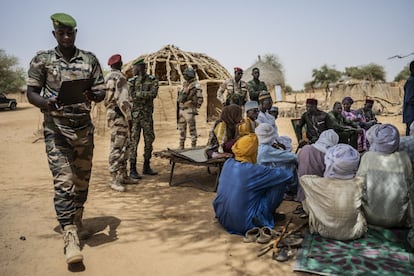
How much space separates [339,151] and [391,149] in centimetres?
60

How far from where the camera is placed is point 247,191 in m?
3.68

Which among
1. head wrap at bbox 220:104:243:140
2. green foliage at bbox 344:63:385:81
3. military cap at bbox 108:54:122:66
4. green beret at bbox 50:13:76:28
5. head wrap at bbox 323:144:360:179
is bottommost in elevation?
head wrap at bbox 323:144:360:179

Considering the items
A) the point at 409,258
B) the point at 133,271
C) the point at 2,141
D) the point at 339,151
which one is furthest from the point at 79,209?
the point at 2,141

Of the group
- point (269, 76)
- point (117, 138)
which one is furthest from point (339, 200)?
point (269, 76)

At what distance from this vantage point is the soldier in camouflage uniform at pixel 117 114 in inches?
201

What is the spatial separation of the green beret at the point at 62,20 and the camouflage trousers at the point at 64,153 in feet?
2.59

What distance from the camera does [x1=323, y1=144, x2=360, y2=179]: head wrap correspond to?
3.36m

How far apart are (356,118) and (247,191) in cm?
464

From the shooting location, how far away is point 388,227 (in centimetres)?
354

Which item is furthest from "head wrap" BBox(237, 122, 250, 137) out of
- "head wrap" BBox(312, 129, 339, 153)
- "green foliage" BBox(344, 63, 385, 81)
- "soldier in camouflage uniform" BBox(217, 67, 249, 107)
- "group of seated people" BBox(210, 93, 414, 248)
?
"green foliage" BBox(344, 63, 385, 81)

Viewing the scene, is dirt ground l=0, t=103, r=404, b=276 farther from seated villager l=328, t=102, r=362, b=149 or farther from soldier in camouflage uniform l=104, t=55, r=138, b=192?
seated villager l=328, t=102, r=362, b=149

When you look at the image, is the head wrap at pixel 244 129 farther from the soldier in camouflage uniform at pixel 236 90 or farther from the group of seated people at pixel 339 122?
the soldier in camouflage uniform at pixel 236 90

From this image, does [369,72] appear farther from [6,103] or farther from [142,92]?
[142,92]

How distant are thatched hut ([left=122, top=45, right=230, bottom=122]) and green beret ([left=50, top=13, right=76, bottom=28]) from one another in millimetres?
9654
